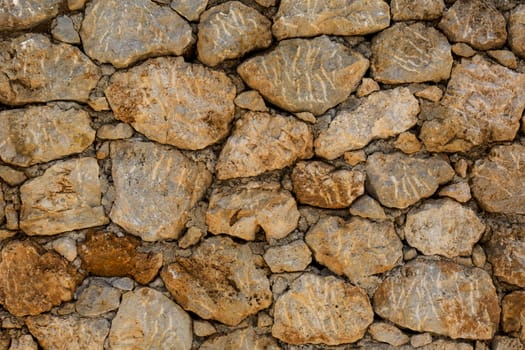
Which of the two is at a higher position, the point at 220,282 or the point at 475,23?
the point at 475,23

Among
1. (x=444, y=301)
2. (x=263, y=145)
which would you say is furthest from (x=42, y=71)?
(x=444, y=301)

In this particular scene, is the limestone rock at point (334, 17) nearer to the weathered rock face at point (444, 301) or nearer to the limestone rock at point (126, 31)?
the limestone rock at point (126, 31)

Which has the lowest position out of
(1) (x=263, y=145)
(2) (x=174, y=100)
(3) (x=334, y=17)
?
(1) (x=263, y=145)

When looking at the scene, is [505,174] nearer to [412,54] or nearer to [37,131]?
[412,54]

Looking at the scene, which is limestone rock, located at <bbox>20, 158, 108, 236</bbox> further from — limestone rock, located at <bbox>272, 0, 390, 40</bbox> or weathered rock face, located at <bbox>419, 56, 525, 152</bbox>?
weathered rock face, located at <bbox>419, 56, 525, 152</bbox>

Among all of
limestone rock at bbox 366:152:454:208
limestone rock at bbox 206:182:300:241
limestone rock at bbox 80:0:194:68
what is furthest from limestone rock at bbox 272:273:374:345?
limestone rock at bbox 80:0:194:68

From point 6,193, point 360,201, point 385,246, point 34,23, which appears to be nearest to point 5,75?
point 34,23
